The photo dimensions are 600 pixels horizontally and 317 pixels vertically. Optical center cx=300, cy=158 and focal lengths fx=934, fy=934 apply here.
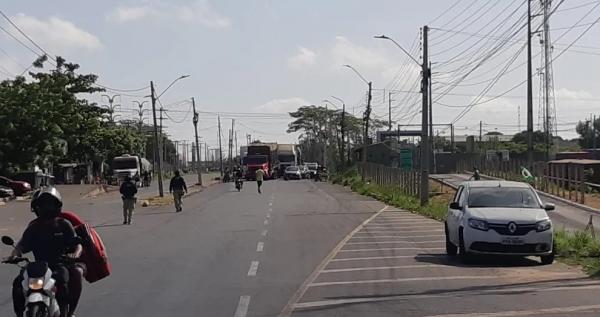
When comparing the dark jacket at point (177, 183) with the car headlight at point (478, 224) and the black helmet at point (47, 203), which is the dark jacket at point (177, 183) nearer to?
Answer: the car headlight at point (478, 224)

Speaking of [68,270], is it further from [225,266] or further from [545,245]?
[545,245]

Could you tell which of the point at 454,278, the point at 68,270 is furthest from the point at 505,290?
the point at 68,270

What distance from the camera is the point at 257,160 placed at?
3654 inches

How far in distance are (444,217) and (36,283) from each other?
25947mm

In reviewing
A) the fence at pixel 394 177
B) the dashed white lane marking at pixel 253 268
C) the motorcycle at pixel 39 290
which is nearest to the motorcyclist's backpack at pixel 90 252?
the motorcycle at pixel 39 290

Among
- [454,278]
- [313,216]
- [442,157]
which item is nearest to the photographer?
[454,278]

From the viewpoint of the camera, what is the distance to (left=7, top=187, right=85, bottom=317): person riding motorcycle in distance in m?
8.40

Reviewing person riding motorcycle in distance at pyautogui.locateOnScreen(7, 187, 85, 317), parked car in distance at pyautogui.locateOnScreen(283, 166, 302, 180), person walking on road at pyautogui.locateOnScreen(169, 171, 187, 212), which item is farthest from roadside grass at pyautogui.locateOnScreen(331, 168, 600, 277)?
parked car in distance at pyautogui.locateOnScreen(283, 166, 302, 180)

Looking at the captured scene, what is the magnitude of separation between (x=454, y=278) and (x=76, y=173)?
78.6 m

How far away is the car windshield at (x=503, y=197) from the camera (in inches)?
750

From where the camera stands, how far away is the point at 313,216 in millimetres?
34719

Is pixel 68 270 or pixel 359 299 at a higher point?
pixel 68 270

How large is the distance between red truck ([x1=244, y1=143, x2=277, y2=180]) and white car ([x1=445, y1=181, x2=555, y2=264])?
237 feet

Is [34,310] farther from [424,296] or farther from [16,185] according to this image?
[16,185]
